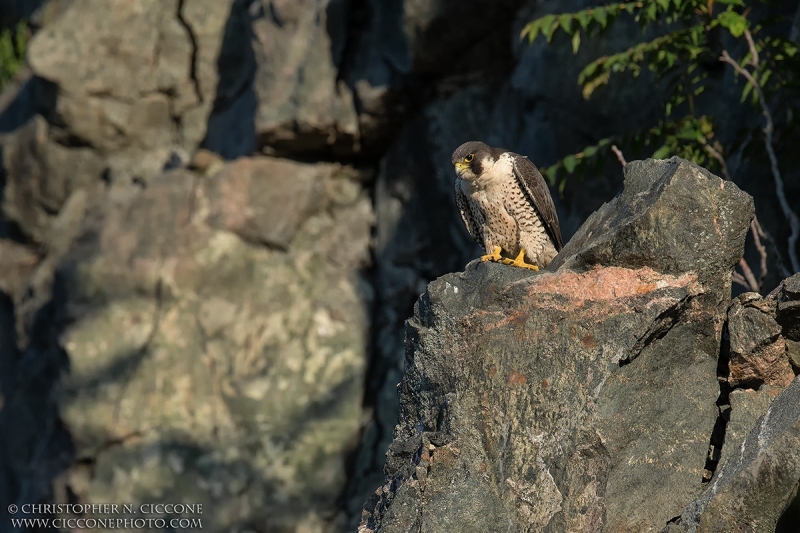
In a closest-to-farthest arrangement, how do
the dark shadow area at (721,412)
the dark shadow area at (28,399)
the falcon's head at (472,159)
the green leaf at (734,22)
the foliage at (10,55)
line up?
the dark shadow area at (721,412)
the falcon's head at (472,159)
the green leaf at (734,22)
the dark shadow area at (28,399)
the foliage at (10,55)

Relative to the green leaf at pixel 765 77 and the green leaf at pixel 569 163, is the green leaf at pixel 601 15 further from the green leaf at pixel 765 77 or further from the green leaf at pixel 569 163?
the green leaf at pixel 765 77

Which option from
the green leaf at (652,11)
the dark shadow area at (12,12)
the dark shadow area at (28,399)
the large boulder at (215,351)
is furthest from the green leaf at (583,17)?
the dark shadow area at (12,12)

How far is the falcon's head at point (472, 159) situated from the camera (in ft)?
14.9

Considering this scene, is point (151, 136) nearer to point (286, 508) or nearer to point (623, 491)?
point (286, 508)

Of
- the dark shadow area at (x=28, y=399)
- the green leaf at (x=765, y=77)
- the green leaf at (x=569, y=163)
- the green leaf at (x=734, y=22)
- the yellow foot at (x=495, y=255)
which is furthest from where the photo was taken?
the dark shadow area at (x=28, y=399)

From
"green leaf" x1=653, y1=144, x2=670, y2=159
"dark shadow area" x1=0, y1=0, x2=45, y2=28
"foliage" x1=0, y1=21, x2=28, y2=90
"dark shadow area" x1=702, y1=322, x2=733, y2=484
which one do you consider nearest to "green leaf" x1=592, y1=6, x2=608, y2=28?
"green leaf" x1=653, y1=144, x2=670, y2=159

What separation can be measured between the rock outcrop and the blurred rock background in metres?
3.46

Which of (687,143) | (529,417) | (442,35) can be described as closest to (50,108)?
(442,35)

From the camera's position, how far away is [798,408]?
8.60 ft

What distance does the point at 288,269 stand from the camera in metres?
7.66

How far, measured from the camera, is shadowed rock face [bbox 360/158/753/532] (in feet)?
9.84

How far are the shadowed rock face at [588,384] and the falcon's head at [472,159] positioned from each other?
126 cm

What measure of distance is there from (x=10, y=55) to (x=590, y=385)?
929 cm

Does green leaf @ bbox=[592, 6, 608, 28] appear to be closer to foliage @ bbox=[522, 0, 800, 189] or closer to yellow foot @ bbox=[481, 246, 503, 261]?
foliage @ bbox=[522, 0, 800, 189]
